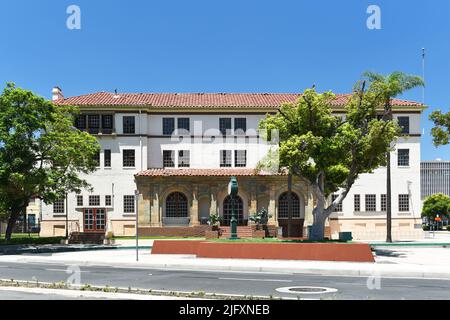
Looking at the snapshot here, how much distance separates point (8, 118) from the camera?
40.4 meters

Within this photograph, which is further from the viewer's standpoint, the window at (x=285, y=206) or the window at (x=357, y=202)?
the window at (x=357, y=202)

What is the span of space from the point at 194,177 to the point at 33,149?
16.5m

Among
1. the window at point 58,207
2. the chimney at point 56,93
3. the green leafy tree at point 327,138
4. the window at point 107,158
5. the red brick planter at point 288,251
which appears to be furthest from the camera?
the chimney at point 56,93

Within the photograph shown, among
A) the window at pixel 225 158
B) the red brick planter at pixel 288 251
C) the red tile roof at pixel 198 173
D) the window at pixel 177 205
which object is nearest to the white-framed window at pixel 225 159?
the window at pixel 225 158

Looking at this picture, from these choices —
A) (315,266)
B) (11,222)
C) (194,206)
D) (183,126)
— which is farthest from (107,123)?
(315,266)

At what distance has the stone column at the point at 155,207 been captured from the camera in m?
53.7

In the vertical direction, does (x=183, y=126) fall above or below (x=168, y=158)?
above

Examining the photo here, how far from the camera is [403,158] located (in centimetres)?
5588

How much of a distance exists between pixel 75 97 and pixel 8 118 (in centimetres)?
1732

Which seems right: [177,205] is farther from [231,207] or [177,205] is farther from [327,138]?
[327,138]

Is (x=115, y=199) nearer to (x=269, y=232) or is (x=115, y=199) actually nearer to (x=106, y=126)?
(x=106, y=126)

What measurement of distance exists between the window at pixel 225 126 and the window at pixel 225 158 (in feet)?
6.08

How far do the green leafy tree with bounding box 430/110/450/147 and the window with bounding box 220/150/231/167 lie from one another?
72.7 ft

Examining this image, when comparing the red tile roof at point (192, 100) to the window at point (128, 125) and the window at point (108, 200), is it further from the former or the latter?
the window at point (108, 200)
